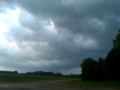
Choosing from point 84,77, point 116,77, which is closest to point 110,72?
point 116,77

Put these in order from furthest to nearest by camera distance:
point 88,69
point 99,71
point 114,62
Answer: point 88,69 → point 99,71 → point 114,62

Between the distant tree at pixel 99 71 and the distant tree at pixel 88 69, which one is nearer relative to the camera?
the distant tree at pixel 99 71

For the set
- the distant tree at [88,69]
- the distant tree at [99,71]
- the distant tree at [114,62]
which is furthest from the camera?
the distant tree at [88,69]

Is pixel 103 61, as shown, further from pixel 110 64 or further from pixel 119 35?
pixel 119 35

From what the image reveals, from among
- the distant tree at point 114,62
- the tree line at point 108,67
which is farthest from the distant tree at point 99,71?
the distant tree at point 114,62

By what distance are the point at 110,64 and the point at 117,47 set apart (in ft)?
21.0

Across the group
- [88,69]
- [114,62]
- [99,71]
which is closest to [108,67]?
[114,62]

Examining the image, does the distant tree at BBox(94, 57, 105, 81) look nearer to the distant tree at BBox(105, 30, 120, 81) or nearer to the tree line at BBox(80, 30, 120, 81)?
the tree line at BBox(80, 30, 120, 81)

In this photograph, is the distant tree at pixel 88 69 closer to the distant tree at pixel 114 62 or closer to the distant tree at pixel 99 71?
the distant tree at pixel 99 71

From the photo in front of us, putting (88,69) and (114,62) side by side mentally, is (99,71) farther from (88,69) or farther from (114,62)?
(88,69)

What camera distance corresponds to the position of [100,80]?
97.9 m

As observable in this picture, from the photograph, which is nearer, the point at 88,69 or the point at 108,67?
the point at 108,67

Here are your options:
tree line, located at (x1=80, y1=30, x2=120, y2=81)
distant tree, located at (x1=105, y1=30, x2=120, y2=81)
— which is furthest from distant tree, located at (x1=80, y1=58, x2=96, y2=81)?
distant tree, located at (x1=105, y1=30, x2=120, y2=81)

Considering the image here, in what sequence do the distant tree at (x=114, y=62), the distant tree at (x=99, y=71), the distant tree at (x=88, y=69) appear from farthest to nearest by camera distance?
the distant tree at (x=88, y=69) < the distant tree at (x=99, y=71) < the distant tree at (x=114, y=62)
